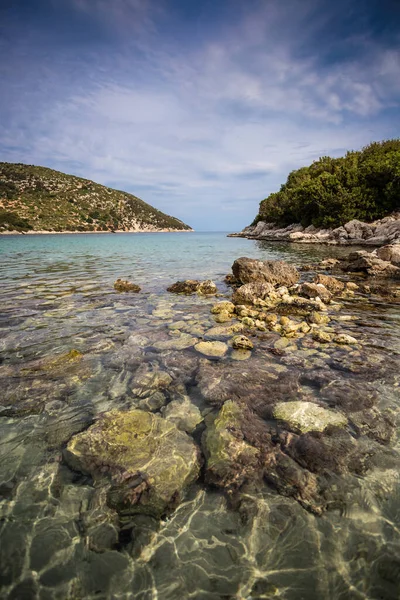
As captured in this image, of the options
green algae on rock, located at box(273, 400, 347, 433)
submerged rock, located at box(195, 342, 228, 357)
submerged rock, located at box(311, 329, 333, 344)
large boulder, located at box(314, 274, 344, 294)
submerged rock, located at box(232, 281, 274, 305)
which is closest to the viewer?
green algae on rock, located at box(273, 400, 347, 433)

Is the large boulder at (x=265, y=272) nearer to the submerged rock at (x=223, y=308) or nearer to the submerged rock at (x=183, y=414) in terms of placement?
the submerged rock at (x=223, y=308)

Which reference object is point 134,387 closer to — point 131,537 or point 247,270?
point 131,537

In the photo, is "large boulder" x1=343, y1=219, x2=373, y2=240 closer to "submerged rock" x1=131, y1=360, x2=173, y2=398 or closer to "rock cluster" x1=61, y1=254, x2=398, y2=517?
"rock cluster" x1=61, y1=254, x2=398, y2=517

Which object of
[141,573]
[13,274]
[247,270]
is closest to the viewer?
[141,573]

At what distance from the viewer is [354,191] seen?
47.4m

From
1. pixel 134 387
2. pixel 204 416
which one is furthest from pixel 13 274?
pixel 204 416

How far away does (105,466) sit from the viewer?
314 centimetres

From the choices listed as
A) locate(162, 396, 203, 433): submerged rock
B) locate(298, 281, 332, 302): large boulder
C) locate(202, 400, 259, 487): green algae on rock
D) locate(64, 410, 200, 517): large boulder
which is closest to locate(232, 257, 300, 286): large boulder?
locate(298, 281, 332, 302): large boulder

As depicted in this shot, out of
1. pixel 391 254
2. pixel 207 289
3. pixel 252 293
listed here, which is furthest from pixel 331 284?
pixel 391 254

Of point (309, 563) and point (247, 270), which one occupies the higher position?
point (247, 270)

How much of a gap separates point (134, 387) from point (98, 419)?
3.20ft

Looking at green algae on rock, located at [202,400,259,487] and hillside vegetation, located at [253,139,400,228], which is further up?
hillside vegetation, located at [253,139,400,228]

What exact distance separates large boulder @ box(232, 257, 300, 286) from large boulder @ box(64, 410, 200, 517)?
10.7 metres

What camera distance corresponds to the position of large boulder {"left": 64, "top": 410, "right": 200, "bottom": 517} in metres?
2.84
